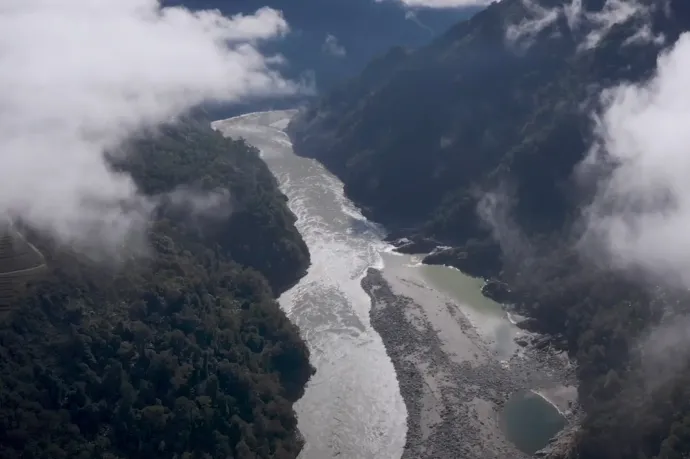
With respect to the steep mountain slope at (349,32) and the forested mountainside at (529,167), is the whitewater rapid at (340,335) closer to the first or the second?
Answer: the forested mountainside at (529,167)

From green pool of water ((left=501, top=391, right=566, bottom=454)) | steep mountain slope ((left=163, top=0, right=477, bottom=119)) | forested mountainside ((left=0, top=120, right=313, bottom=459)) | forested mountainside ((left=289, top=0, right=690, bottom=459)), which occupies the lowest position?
forested mountainside ((left=0, top=120, right=313, bottom=459))

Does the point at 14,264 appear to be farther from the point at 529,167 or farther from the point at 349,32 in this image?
the point at 349,32

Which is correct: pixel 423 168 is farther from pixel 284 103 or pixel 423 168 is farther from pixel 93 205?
pixel 284 103

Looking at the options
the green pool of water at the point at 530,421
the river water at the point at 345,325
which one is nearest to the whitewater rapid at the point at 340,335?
the river water at the point at 345,325

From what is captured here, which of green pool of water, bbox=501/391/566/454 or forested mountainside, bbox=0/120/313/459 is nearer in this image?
forested mountainside, bbox=0/120/313/459

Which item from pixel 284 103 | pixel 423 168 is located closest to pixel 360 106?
pixel 423 168

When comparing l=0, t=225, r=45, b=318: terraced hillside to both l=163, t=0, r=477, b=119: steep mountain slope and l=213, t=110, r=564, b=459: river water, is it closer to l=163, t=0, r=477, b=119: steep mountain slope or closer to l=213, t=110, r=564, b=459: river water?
l=213, t=110, r=564, b=459: river water

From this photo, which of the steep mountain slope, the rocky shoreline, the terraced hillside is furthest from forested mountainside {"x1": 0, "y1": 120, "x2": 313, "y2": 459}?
the steep mountain slope
